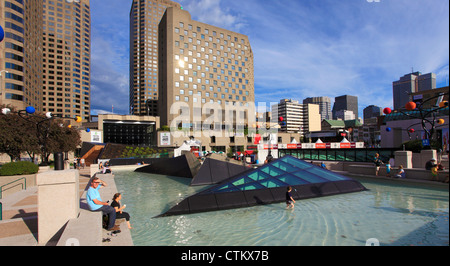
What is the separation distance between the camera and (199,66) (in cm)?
8012

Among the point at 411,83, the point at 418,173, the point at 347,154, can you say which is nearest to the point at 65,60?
the point at 347,154

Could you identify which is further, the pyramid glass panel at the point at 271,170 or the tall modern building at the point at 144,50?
the tall modern building at the point at 144,50

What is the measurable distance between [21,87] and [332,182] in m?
92.3

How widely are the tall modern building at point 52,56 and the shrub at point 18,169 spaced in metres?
71.2

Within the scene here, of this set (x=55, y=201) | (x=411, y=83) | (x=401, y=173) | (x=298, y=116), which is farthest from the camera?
(x=298, y=116)

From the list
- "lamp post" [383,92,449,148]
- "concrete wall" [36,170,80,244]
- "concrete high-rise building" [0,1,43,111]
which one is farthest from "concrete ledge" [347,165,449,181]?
"concrete high-rise building" [0,1,43,111]

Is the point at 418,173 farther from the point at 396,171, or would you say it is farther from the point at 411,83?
the point at 411,83

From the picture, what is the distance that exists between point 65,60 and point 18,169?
132869mm

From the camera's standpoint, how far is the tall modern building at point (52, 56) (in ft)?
232

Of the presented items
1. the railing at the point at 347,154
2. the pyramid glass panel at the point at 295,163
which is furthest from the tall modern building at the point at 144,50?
the pyramid glass panel at the point at 295,163

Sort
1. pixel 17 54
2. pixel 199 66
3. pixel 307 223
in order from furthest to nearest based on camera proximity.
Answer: pixel 199 66, pixel 17 54, pixel 307 223

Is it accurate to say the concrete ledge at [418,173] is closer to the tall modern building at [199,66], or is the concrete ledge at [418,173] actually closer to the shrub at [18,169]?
the shrub at [18,169]

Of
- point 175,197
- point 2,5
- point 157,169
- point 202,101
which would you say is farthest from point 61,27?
point 175,197
